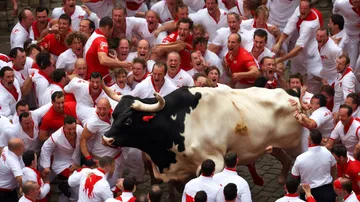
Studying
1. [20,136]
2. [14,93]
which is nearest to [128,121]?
[20,136]

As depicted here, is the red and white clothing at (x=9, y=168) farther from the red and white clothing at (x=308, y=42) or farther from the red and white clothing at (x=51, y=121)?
the red and white clothing at (x=308, y=42)

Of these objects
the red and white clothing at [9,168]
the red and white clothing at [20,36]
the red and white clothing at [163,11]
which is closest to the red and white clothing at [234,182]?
the red and white clothing at [9,168]

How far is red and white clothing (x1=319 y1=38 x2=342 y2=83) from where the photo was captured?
13.9 metres

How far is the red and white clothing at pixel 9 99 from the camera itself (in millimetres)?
12727

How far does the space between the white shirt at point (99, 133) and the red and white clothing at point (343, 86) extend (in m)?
4.00

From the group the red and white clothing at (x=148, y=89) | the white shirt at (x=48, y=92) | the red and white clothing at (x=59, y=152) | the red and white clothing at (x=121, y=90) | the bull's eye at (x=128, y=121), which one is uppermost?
the bull's eye at (x=128, y=121)

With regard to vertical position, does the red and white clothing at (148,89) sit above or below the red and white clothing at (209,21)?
above

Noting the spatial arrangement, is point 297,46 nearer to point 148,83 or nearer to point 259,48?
point 259,48

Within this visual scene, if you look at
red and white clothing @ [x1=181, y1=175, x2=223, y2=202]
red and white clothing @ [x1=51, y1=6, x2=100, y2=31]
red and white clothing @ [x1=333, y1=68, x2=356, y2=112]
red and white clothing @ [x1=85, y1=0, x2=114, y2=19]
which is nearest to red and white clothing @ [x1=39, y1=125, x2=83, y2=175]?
red and white clothing @ [x1=181, y1=175, x2=223, y2=202]

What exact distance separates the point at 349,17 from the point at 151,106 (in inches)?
232

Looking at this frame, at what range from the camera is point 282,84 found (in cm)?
1309

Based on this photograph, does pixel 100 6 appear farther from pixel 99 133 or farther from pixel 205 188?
pixel 205 188

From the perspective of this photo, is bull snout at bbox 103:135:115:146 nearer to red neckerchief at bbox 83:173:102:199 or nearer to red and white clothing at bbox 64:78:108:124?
red neckerchief at bbox 83:173:102:199

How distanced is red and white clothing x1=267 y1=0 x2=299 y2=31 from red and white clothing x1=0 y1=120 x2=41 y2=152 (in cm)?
611
